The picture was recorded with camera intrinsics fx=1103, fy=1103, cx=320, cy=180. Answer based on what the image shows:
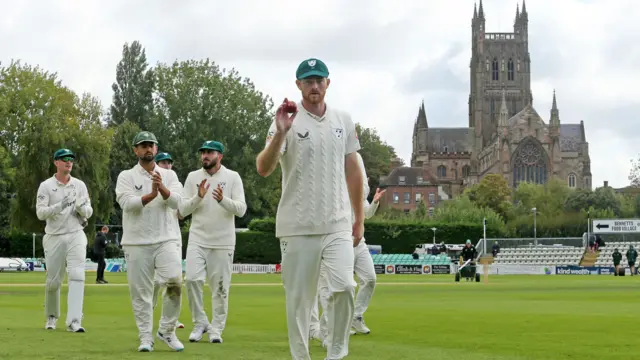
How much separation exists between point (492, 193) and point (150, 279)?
468 feet

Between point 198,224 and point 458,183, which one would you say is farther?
point 458,183

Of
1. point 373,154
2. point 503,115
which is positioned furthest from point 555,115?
point 373,154

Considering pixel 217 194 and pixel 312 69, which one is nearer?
pixel 312 69

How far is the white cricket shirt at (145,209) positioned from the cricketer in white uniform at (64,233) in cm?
242

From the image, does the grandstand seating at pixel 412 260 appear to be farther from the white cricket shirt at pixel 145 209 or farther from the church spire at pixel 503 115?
the church spire at pixel 503 115

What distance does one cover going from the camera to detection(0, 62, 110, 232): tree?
5462 cm

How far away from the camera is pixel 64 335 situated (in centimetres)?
1348

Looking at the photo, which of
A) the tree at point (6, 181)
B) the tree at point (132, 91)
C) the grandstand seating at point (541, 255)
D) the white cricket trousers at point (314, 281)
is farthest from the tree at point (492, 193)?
the white cricket trousers at point (314, 281)

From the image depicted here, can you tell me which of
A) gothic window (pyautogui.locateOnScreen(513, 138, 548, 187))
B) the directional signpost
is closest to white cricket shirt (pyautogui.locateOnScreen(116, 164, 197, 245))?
the directional signpost

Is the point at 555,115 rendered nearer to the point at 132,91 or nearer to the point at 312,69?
the point at 132,91

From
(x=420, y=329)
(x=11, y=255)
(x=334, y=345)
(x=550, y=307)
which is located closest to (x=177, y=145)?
(x=11, y=255)

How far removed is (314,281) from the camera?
8258mm

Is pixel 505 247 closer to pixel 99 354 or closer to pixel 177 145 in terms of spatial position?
pixel 177 145

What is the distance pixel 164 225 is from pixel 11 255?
70244mm
